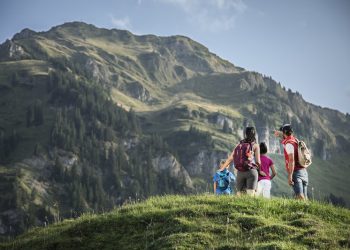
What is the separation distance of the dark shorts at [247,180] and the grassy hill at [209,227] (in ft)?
5.08

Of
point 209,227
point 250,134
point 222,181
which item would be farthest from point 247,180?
point 209,227

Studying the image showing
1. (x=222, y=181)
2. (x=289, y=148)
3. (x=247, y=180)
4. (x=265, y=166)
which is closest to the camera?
(x=247, y=180)

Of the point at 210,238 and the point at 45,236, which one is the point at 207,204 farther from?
the point at 45,236

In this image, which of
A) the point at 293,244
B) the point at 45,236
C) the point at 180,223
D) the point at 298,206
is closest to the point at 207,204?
the point at 180,223

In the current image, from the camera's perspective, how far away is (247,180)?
19.4 metres

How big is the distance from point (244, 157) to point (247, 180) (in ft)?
3.23

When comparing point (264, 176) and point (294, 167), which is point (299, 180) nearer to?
point (294, 167)

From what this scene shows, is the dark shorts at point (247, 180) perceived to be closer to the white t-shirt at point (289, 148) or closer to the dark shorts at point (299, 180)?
the white t-shirt at point (289, 148)

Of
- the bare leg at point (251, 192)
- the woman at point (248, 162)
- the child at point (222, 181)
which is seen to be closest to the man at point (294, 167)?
the woman at point (248, 162)

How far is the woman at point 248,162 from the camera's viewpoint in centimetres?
1920

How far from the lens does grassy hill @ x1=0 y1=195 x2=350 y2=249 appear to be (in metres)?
13.8

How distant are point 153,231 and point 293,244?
4.56 meters

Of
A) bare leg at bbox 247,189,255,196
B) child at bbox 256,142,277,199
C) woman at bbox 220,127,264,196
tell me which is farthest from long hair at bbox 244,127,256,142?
child at bbox 256,142,277,199

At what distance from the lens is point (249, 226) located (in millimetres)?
15055
